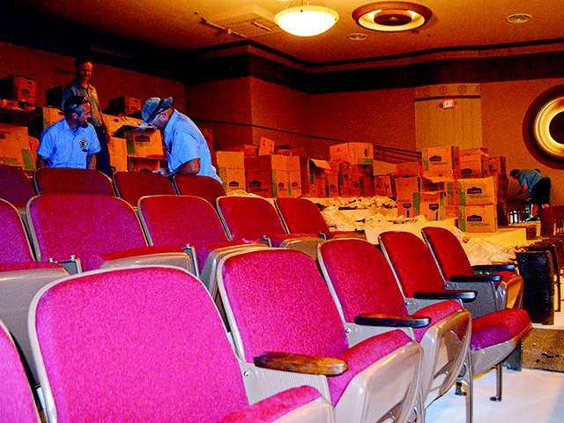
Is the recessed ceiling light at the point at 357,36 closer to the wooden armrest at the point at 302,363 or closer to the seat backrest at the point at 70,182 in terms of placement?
the seat backrest at the point at 70,182

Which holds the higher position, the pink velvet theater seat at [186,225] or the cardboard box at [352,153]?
the cardboard box at [352,153]

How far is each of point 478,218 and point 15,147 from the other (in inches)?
215

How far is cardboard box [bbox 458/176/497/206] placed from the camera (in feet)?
24.5

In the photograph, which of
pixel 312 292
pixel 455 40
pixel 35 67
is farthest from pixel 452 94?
pixel 312 292

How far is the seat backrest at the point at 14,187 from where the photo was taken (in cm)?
271

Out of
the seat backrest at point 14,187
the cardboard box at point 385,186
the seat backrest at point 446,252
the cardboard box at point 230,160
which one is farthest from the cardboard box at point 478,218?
the seat backrest at point 14,187

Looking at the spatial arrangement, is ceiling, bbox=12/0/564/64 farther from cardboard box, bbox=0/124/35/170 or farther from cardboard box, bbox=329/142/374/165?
cardboard box, bbox=0/124/35/170

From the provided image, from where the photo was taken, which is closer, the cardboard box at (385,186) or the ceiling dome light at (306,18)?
the ceiling dome light at (306,18)

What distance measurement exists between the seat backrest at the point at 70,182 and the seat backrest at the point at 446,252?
5.41 feet

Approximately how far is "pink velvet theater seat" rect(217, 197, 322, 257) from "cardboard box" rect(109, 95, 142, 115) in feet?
16.0

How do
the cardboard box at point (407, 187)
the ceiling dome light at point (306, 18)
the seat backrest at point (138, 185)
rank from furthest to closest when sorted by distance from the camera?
1. the cardboard box at point (407, 187)
2. the ceiling dome light at point (306, 18)
3. the seat backrest at point (138, 185)

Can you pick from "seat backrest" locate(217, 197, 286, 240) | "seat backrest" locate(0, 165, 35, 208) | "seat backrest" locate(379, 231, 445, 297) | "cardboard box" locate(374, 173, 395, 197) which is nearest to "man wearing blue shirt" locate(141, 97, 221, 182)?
"seat backrest" locate(217, 197, 286, 240)

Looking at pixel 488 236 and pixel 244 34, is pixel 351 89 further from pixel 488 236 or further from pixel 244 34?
pixel 488 236

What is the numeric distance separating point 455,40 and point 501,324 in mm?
7893
